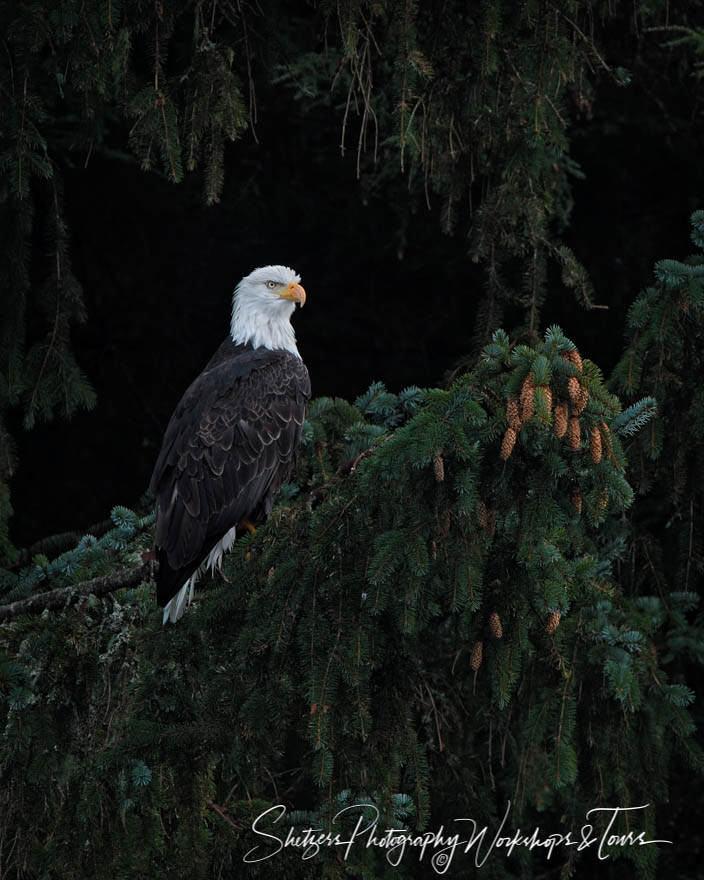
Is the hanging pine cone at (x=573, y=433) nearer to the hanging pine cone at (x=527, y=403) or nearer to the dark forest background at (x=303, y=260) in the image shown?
the hanging pine cone at (x=527, y=403)

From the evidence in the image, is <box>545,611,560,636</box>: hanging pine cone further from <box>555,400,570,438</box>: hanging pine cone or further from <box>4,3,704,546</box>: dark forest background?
<box>4,3,704,546</box>: dark forest background

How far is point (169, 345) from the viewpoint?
7.50 meters

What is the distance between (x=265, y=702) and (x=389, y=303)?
446cm

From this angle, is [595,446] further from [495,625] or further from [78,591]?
[78,591]

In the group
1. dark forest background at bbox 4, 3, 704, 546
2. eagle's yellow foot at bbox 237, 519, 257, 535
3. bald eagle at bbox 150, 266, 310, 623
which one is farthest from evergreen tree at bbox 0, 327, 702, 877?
dark forest background at bbox 4, 3, 704, 546

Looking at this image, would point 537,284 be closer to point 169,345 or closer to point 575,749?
point 575,749

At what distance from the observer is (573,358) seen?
3.01 meters

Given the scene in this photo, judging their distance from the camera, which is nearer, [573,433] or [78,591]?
[573,433]

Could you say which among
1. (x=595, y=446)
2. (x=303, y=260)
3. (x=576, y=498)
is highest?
(x=303, y=260)

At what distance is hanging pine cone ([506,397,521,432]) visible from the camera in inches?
114

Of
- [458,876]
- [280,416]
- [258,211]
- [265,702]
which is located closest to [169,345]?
[258,211]

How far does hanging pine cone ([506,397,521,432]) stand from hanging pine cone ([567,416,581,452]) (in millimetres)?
133

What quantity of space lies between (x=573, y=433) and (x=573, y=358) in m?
0.22

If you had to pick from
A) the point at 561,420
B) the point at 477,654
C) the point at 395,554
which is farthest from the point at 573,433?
the point at 477,654
